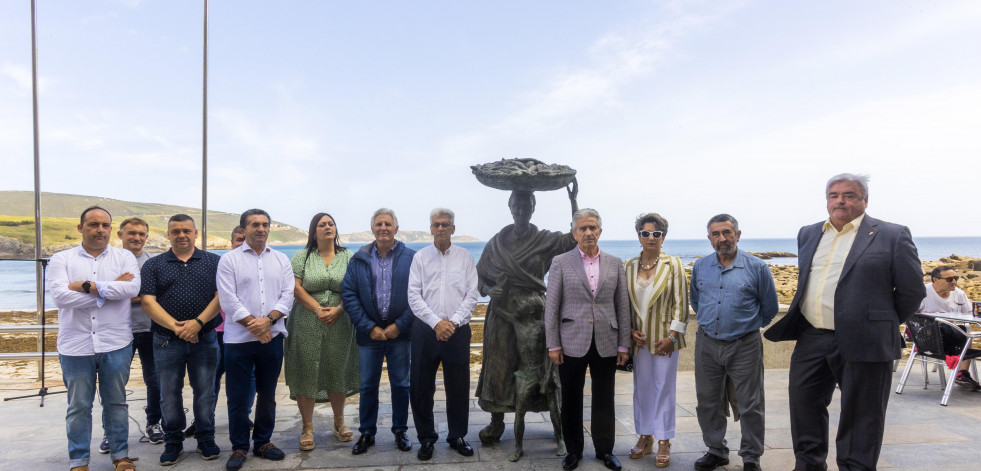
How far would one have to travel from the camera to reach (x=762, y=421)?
343 centimetres

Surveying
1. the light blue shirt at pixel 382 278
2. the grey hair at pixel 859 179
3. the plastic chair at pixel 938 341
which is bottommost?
the plastic chair at pixel 938 341

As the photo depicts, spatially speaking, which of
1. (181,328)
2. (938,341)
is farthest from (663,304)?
(938,341)

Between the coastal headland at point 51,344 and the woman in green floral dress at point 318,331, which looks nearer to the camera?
the woman in green floral dress at point 318,331

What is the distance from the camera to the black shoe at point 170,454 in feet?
11.9

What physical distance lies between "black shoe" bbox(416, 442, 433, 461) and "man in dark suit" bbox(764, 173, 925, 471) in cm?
249

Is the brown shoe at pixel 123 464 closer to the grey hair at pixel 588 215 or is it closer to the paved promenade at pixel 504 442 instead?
the paved promenade at pixel 504 442

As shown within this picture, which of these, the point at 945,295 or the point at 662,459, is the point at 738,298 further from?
the point at 945,295

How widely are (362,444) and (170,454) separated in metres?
1.33

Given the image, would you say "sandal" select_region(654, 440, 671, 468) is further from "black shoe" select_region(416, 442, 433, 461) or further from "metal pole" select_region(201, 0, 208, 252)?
"metal pole" select_region(201, 0, 208, 252)

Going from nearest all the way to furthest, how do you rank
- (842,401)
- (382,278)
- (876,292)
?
(876,292), (842,401), (382,278)

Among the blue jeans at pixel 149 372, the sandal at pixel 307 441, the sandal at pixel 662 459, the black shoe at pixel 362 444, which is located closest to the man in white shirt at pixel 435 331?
the black shoe at pixel 362 444

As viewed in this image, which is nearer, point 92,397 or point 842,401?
point 842,401

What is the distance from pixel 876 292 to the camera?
2863 millimetres

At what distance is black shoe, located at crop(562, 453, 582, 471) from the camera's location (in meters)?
3.52
